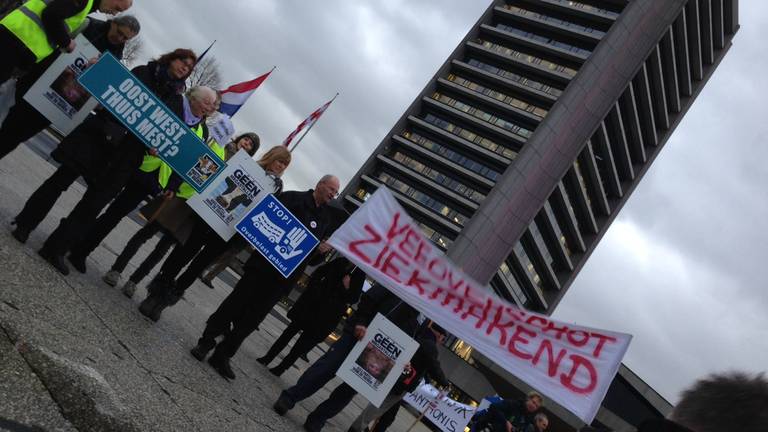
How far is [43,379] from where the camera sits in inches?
79.4

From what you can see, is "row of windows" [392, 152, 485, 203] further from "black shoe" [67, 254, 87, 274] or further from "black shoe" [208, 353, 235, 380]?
"black shoe" [67, 254, 87, 274]

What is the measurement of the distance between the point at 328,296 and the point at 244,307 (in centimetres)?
98

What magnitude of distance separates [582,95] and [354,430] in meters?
42.5

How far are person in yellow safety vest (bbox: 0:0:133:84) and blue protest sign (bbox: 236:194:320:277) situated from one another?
1.77m

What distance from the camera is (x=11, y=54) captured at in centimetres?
350

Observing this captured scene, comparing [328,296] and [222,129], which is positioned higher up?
[222,129]

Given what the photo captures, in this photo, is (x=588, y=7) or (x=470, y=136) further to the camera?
(x=470, y=136)

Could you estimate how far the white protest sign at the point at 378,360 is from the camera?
4477mm

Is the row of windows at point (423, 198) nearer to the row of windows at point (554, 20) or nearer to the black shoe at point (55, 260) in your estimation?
the row of windows at point (554, 20)

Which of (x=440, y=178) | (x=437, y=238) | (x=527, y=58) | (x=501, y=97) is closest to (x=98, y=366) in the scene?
(x=437, y=238)

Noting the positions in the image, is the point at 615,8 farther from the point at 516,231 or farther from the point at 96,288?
the point at 96,288

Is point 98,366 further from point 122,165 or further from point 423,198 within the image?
point 423,198

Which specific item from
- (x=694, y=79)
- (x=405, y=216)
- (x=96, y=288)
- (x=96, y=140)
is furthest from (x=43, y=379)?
(x=694, y=79)

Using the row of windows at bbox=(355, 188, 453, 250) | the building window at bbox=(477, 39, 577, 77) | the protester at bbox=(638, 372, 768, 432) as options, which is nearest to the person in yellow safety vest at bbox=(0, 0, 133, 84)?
the protester at bbox=(638, 372, 768, 432)
